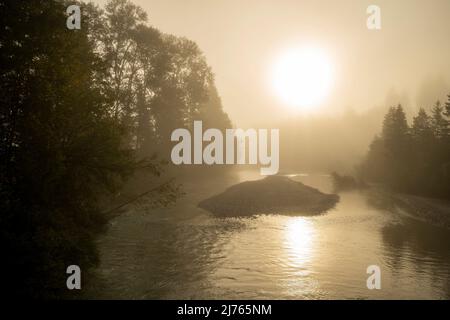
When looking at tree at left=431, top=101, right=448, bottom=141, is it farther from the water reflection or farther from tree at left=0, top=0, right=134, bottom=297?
tree at left=0, top=0, right=134, bottom=297

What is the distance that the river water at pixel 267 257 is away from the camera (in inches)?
604

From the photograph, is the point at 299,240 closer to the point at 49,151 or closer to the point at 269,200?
the point at 269,200

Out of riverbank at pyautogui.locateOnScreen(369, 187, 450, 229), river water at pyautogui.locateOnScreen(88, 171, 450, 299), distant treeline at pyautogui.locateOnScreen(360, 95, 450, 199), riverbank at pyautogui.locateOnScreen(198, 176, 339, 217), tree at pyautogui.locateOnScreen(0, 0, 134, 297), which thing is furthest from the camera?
distant treeline at pyautogui.locateOnScreen(360, 95, 450, 199)

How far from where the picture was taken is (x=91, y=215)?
1344cm

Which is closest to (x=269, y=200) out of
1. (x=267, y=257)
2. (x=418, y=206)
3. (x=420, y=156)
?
(x=418, y=206)

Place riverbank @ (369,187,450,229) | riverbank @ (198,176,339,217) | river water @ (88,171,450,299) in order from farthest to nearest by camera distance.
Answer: riverbank @ (198,176,339,217), riverbank @ (369,187,450,229), river water @ (88,171,450,299)

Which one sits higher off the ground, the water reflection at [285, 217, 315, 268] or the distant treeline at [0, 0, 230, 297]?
the distant treeline at [0, 0, 230, 297]

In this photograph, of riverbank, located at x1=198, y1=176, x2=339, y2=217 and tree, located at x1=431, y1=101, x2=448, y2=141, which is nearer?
riverbank, located at x1=198, y1=176, x2=339, y2=217

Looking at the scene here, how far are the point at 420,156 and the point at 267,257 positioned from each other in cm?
4126

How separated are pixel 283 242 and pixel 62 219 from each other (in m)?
15.5

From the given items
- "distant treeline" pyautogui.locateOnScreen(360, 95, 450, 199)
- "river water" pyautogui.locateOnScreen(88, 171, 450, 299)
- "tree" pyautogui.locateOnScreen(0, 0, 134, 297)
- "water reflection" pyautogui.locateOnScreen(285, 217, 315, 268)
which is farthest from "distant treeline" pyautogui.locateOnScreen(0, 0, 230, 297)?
"distant treeline" pyautogui.locateOnScreen(360, 95, 450, 199)

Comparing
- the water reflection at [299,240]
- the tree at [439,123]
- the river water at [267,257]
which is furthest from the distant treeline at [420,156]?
the water reflection at [299,240]

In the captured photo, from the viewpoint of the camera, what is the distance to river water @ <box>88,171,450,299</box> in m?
15.4

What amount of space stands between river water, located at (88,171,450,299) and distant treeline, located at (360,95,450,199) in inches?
665
